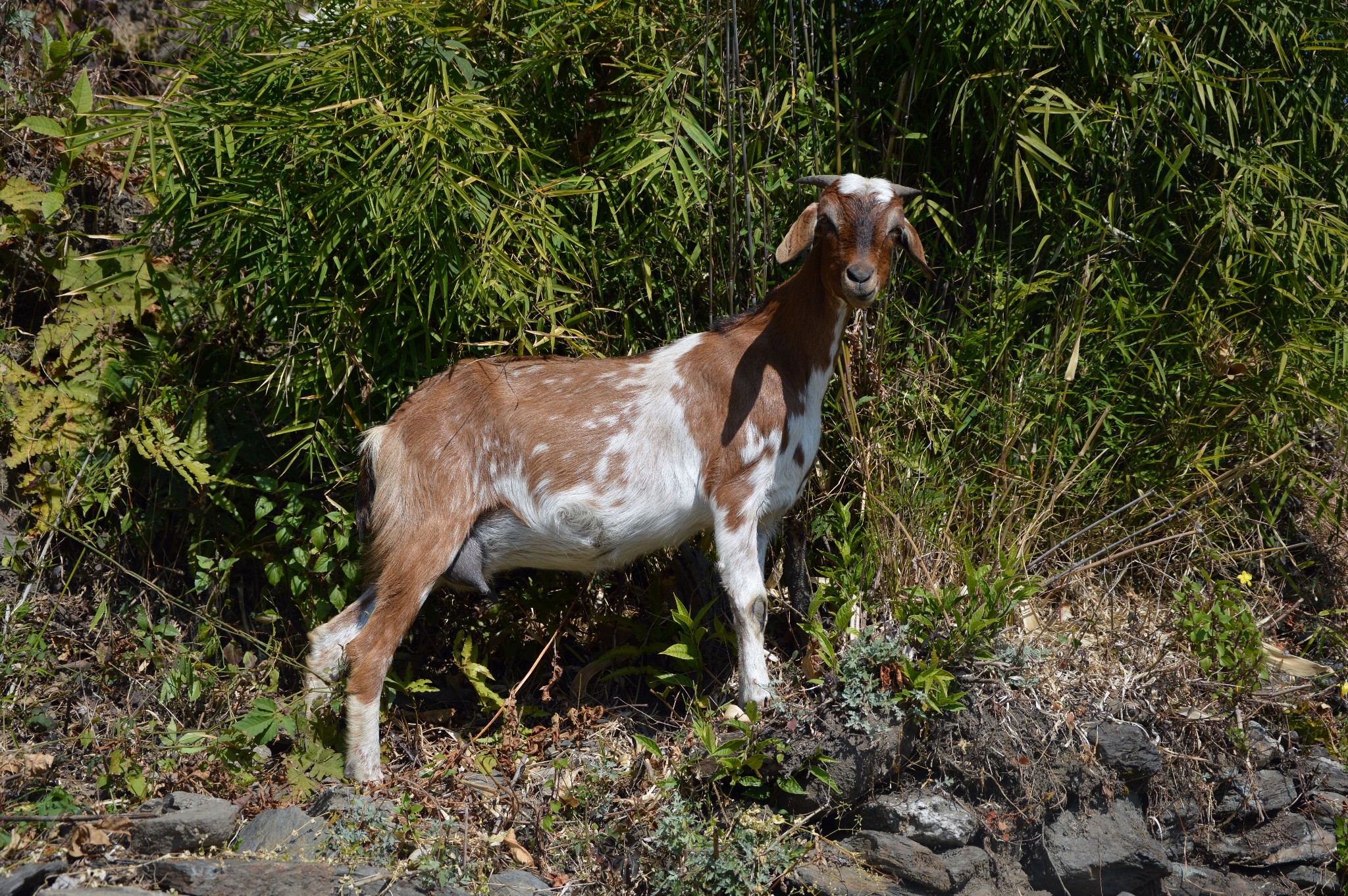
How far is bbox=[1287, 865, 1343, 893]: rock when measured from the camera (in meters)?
4.15

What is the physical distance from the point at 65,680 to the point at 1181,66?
5498 mm

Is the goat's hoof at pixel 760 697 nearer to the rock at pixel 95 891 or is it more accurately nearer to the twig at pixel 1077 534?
the twig at pixel 1077 534

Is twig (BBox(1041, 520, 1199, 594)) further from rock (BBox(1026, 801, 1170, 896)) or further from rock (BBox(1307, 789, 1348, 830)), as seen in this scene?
rock (BBox(1307, 789, 1348, 830))

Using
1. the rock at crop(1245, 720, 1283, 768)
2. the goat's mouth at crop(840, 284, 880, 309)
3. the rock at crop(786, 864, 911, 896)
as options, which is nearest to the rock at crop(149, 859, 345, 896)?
the rock at crop(786, 864, 911, 896)

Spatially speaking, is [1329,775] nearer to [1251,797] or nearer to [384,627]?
[1251,797]

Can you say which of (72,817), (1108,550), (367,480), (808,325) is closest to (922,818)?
(1108,550)

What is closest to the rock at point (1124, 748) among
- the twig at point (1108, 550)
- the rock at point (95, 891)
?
the twig at point (1108, 550)

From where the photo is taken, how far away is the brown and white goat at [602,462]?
3.92 metres

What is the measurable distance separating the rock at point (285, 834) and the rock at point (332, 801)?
66 mm

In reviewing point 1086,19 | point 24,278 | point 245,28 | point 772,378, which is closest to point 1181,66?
point 1086,19

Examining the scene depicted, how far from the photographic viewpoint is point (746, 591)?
4.03 m

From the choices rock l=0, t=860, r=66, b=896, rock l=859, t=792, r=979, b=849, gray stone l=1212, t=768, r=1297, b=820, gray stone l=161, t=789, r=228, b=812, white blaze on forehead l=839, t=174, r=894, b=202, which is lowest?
gray stone l=1212, t=768, r=1297, b=820

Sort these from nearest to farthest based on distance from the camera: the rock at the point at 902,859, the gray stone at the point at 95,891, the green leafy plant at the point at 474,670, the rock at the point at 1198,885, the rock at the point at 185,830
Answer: the gray stone at the point at 95,891, the rock at the point at 185,830, the rock at the point at 902,859, the rock at the point at 1198,885, the green leafy plant at the point at 474,670

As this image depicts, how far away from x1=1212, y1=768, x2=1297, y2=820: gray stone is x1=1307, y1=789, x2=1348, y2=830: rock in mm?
96
